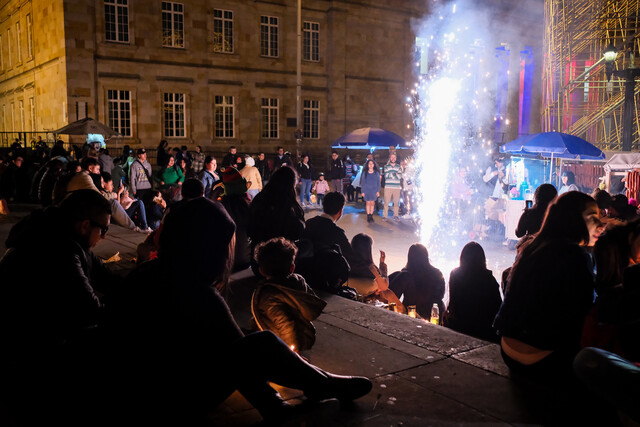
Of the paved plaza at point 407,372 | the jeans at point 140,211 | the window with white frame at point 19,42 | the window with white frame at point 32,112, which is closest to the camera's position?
the paved plaza at point 407,372

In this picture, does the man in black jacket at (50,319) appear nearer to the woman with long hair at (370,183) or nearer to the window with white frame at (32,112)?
the woman with long hair at (370,183)

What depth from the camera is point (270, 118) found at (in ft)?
103

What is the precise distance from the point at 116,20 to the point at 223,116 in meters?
6.86

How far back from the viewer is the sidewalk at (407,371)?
11.1ft

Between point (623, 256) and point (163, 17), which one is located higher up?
point (163, 17)

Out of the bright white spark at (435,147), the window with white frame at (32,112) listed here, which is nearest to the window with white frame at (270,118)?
the bright white spark at (435,147)

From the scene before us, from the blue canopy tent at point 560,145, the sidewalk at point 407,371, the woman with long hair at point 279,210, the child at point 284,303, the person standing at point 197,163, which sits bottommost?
the sidewalk at point 407,371

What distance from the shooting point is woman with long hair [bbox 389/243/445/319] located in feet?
20.6

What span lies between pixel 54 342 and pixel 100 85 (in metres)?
25.4

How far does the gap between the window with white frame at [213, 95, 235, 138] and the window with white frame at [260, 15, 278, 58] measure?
3406 mm

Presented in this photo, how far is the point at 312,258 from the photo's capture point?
6.29 metres

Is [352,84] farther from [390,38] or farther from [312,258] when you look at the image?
[312,258]

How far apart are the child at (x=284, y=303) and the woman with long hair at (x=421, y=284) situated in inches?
93.1

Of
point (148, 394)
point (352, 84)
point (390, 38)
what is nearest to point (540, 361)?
point (148, 394)
